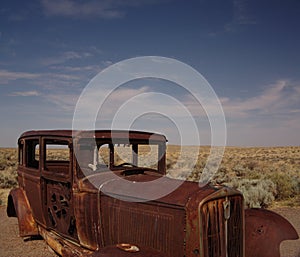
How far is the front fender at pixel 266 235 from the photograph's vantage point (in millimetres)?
4727

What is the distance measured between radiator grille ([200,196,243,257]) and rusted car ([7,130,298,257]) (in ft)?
0.04

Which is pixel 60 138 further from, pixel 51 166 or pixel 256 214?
pixel 256 214

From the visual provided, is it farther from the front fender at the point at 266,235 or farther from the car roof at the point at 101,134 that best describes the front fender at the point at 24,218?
the front fender at the point at 266,235

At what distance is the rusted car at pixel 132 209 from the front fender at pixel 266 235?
13 mm

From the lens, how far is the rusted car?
3857 millimetres

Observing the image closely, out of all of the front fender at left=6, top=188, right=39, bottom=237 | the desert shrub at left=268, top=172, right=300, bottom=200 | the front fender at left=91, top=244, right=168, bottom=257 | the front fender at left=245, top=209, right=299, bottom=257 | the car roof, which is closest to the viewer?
the front fender at left=91, top=244, right=168, bottom=257

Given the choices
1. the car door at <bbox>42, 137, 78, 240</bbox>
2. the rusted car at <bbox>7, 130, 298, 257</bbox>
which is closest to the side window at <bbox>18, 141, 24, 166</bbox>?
the rusted car at <bbox>7, 130, 298, 257</bbox>

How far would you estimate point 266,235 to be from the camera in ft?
15.7

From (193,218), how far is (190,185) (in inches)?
23.2

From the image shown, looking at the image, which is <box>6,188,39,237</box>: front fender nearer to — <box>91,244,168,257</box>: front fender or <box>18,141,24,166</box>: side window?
<box>18,141,24,166</box>: side window

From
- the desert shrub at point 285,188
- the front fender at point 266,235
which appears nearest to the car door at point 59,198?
the front fender at point 266,235

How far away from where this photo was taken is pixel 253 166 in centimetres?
2292

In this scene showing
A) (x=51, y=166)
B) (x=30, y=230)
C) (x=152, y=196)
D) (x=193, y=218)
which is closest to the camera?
(x=193, y=218)

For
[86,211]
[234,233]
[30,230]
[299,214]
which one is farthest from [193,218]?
[299,214]
